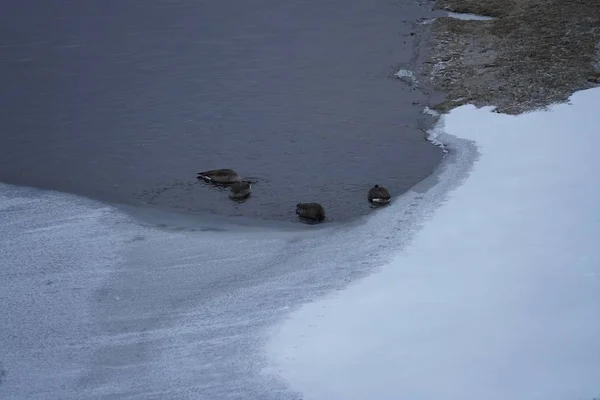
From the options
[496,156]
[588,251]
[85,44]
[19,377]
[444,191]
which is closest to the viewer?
[19,377]

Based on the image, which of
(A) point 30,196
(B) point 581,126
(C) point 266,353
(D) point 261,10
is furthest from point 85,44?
(C) point 266,353

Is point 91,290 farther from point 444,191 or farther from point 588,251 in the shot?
point 588,251

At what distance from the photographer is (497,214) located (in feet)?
41.8

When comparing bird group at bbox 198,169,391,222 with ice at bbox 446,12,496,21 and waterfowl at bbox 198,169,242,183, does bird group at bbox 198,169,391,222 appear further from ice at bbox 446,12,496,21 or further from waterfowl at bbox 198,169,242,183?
ice at bbox 446,12,496,21

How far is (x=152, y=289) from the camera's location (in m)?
11.4

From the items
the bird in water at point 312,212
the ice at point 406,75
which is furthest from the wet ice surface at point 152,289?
the ice at point 406,75

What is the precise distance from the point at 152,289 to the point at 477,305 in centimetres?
439

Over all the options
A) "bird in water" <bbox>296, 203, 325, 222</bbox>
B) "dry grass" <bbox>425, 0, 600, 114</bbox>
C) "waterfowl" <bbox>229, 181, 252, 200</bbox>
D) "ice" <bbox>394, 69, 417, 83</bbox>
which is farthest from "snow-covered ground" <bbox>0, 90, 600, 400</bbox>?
"ice" <bbox>394, 69, 417, 83</bbox>

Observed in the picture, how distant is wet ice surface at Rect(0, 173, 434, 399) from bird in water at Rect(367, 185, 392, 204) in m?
0.23

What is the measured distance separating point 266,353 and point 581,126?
28.0ft

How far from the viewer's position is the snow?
9.06m

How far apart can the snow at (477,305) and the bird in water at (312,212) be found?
1046 millimetres

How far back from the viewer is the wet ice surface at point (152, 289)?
9.51 metres

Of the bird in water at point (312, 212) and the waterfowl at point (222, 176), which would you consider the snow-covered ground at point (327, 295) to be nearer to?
the bird in water at point (312, 212)
